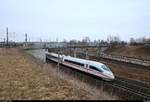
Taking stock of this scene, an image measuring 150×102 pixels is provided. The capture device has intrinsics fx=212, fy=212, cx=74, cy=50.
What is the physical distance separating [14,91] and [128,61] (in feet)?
135

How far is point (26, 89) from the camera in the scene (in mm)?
18328

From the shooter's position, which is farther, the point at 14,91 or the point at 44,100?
the point at 14,91

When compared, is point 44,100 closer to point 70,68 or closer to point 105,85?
point 105,85

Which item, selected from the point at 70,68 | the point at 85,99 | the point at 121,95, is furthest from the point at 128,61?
the point at 85,99

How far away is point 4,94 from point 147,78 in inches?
1005

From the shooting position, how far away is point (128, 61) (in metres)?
54.0

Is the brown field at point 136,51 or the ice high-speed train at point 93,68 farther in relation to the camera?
the brown field at point 136,51

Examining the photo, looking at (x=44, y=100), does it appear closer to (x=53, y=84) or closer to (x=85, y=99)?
(x=85, y=99)

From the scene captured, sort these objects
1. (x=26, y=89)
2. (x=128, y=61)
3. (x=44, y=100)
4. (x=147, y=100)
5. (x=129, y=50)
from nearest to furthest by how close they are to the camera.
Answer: (x=44, y=100)
(x=26, y=89)
(x=147, y=100)
(x=128, y=61)
(x=129, y=50)

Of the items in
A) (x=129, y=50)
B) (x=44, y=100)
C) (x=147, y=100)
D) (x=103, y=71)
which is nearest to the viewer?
(x=44, y=100)

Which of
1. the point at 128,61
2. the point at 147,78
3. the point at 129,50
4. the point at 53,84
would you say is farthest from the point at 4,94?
the point at 129,50

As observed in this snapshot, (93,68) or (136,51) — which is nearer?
(93,68)

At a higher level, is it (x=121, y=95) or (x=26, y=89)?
(x=26, y=89)

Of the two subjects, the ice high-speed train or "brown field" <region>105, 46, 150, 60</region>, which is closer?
the ice high-speed train
